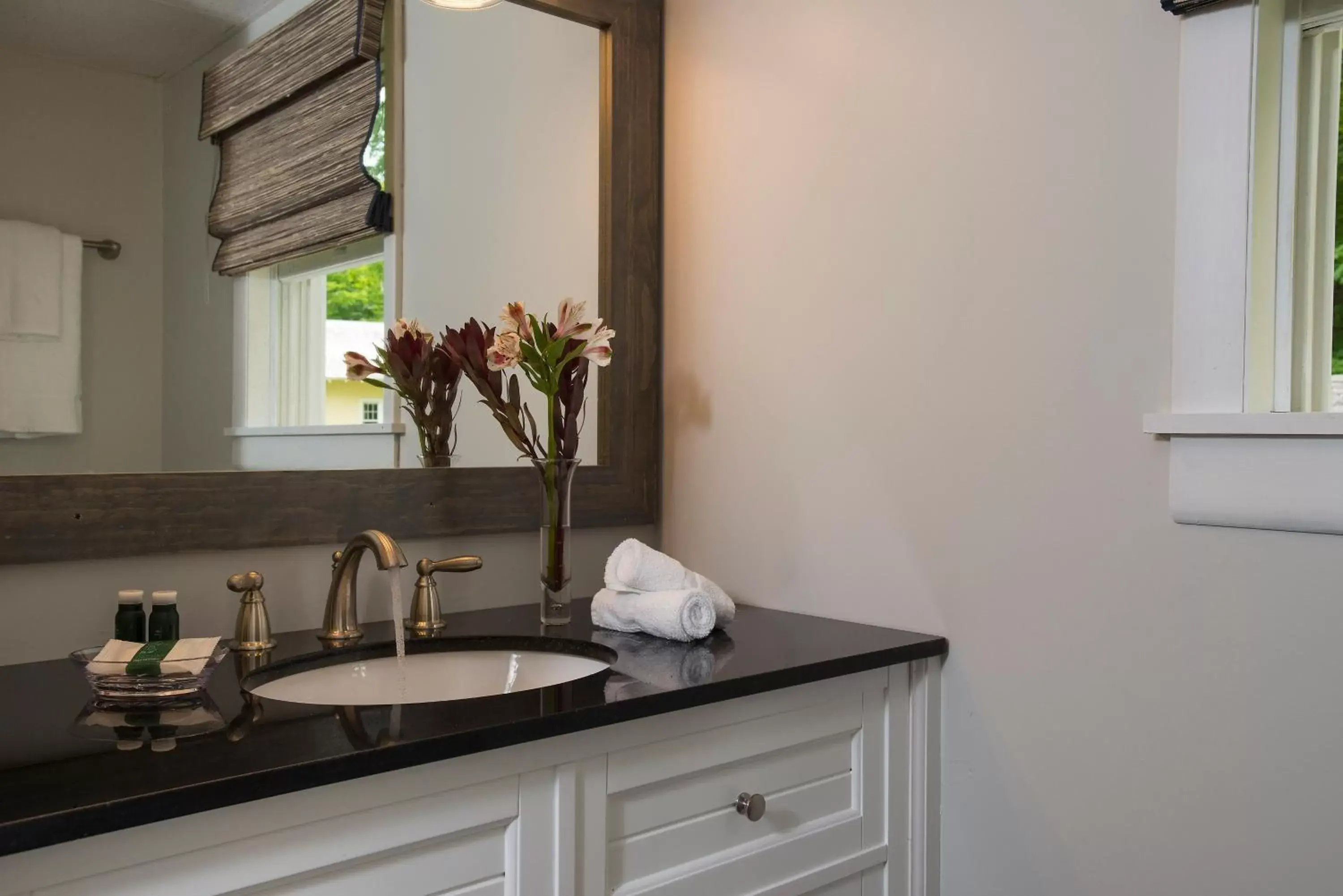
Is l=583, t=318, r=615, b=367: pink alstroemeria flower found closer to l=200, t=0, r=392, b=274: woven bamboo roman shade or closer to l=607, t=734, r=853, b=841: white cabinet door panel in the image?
l=200, t=0, r=392, b=274: woven bamboo roman shade

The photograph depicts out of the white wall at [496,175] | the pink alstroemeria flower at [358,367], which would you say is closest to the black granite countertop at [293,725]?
the pink alstroemeria flower at [358,367]

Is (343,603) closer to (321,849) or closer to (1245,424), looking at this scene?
(321,849)

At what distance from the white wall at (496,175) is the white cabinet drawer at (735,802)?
0.64m

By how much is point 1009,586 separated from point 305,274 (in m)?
1.03

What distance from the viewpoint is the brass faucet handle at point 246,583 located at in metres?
1.27

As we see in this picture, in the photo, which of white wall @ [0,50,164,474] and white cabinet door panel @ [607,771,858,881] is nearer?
white cabinet door panel @ [607,771,858,881]

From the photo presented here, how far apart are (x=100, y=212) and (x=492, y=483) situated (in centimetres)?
64

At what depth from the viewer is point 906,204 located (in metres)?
1.42

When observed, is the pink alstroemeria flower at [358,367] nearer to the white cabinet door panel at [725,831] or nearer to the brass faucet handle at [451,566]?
the brass faucet handle at [451,566]

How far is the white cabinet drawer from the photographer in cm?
110

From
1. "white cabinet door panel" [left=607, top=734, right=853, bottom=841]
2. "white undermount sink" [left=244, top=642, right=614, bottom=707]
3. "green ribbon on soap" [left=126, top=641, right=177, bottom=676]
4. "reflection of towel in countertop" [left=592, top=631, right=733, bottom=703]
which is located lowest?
"white cabinet door panel" [left=607, top=734, right=853, bottom=841]

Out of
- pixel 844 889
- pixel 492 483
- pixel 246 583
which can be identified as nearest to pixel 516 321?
pixel 492 483

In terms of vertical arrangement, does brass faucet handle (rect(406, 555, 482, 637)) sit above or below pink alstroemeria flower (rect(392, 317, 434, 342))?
below

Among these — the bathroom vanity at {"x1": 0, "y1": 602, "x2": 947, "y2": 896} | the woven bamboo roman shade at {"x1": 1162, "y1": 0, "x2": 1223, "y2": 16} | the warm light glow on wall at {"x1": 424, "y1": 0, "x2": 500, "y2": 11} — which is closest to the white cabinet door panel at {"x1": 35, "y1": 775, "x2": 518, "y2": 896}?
the bathroom vanity at {"x1": 0, "y1": 602, "x2": 947, "y2": 896}
